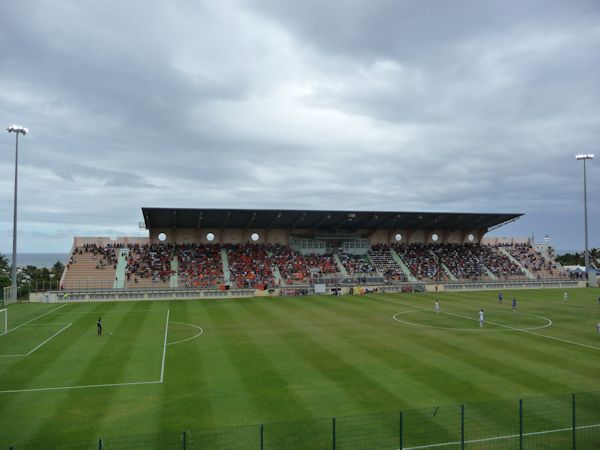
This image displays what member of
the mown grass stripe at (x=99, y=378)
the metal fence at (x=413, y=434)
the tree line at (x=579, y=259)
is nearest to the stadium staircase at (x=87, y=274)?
the mown grass stripe at (x=99, y=378)

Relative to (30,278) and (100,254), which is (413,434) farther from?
(30,278)

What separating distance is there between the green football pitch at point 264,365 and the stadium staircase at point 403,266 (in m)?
27.7

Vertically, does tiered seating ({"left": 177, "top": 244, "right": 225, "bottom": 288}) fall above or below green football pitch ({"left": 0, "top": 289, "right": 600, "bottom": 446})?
above

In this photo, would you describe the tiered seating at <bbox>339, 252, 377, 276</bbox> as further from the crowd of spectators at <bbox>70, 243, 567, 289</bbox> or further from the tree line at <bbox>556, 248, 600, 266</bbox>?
the tree line at <bbox>556, 248, 600, 266</bbox>

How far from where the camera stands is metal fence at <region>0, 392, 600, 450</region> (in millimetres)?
14312

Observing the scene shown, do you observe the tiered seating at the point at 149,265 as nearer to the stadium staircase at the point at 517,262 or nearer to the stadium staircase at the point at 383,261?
the stadium staircase at the point at 383,261

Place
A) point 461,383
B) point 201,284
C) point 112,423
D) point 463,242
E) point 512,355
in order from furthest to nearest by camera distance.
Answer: point 463,242, point 201,284, point 512,355, point 461,383, point 112,423

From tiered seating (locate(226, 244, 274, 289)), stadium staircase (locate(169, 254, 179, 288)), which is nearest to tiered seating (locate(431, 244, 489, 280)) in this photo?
tiered seating (locate(226, 244, 274, 289))

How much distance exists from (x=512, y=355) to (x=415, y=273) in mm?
46300

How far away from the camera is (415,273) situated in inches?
2808

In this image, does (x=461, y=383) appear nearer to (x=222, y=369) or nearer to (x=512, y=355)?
(x=512, y=355)

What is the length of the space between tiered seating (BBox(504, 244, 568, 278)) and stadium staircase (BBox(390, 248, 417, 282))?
71.6ft

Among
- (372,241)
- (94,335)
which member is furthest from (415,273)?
(94,335)

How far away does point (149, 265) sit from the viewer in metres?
63.7
